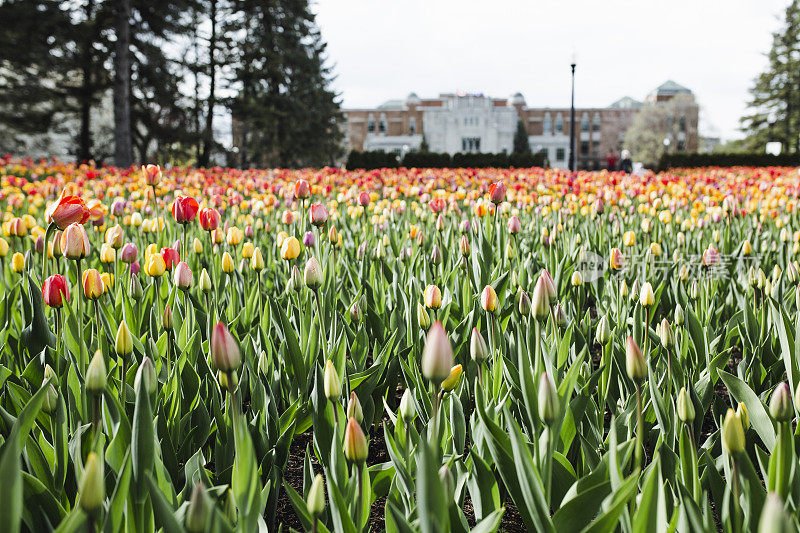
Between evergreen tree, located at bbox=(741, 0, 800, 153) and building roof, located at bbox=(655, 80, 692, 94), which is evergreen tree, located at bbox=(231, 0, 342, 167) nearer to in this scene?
evergreen tree, located at bbox=(741, 0, 800, 153)

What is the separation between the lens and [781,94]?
50.8 metres

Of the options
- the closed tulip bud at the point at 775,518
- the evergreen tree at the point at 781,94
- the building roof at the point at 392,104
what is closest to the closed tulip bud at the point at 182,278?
the closed tulip bud at the point at 775,518

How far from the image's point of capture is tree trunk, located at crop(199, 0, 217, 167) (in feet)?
88.1

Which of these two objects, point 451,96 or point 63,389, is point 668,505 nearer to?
point 63,389

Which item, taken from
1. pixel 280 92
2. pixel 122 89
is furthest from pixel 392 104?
pixel 122 89

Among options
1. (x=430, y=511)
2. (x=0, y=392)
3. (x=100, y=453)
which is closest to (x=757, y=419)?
(x=430, y=511)

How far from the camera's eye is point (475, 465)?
116cm

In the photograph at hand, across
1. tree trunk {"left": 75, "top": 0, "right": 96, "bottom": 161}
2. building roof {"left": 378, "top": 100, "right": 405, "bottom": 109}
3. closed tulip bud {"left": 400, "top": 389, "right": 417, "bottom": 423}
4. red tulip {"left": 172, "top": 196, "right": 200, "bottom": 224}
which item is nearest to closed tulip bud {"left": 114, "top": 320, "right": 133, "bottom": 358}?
closed tulip bud {"left": 400, "top": 389, "right": 417, "bottom": 423}

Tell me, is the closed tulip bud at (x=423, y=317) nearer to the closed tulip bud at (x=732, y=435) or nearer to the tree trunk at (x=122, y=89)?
the closed tulip bud at (x=732, y=435)

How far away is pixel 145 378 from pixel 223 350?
0.87 ft

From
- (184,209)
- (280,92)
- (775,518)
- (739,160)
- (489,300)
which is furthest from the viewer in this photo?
(280,92)

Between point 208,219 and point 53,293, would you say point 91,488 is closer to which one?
point 53,293

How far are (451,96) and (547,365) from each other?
7661cm

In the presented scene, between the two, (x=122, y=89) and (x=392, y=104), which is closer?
(x=122, y=89)
